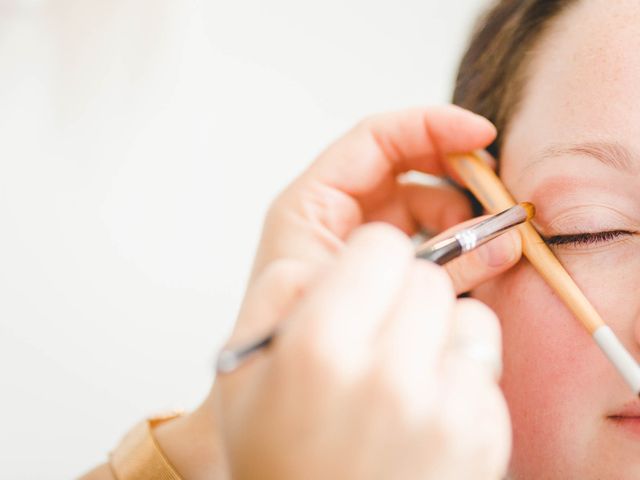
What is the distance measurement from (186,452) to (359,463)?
0.41 metres

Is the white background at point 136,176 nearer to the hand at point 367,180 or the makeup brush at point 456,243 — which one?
the hand at point 367,180

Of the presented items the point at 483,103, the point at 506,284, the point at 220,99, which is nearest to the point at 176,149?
the point at 220,99

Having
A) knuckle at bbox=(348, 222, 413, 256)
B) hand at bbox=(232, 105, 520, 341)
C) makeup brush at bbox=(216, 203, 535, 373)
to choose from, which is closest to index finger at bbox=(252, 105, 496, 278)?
hand at bbox=(232, 105, 520, 341)

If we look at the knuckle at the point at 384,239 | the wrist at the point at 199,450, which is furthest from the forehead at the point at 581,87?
the wrist at the point at 199,450

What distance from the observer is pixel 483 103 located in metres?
0.88

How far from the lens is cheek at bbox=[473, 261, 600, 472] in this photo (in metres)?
0.63

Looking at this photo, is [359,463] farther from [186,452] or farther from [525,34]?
[525,34]

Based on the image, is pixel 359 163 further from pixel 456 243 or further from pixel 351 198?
pixel 456 243

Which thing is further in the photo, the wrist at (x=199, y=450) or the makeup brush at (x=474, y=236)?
the wrist at (x=199, y=450)

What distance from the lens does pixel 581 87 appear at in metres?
0.67

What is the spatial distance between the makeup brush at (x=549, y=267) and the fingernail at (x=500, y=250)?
2 cm

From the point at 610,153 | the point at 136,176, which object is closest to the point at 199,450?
the point at 610,153

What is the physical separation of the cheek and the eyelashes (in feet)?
0.13

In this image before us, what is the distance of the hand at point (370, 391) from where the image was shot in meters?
0.39
